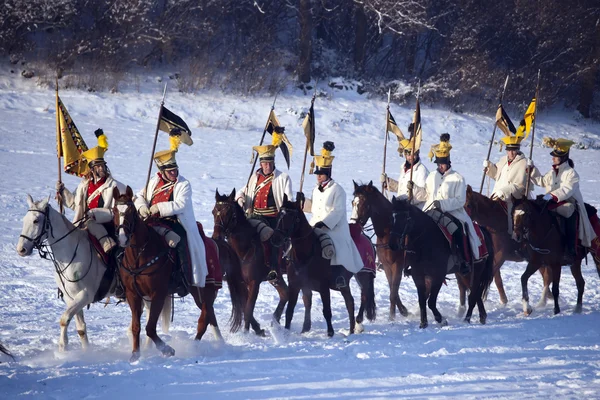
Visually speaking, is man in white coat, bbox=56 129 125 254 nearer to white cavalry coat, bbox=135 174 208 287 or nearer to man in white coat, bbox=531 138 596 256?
white cavalry coat, bbox=135 174 208 287

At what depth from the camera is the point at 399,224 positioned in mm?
10422

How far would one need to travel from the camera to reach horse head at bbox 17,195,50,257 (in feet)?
27.2

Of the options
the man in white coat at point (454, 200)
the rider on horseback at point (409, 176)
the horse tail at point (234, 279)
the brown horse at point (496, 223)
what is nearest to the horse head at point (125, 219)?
the horse tail at point (234, 279)

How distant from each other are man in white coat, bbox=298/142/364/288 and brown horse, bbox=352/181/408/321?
0.23m

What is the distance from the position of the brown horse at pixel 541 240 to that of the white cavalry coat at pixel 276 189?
375 cm

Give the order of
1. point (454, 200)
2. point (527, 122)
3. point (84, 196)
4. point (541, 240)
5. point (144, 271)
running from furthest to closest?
point (527, 122) < point (541, 240) < point (454, 200) < point (84, 196) < point (144, 271)

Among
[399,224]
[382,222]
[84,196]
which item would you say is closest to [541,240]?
[399,224]

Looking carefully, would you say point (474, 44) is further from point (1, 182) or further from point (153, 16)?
point (1, 182)

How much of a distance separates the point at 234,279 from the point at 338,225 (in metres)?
1.64

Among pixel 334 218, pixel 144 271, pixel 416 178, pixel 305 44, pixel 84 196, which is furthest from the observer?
pixel 305 44

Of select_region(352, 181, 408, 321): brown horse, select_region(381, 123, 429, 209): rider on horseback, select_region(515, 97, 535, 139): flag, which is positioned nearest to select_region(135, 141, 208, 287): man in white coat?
select_region(352, 181, 408, 321): brown horse

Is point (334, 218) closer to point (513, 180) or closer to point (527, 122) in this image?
point (513, 180)

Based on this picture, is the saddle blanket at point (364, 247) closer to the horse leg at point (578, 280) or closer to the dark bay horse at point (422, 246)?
the dark bay horse at point (422, 246)

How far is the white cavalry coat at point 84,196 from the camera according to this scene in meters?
9.39
